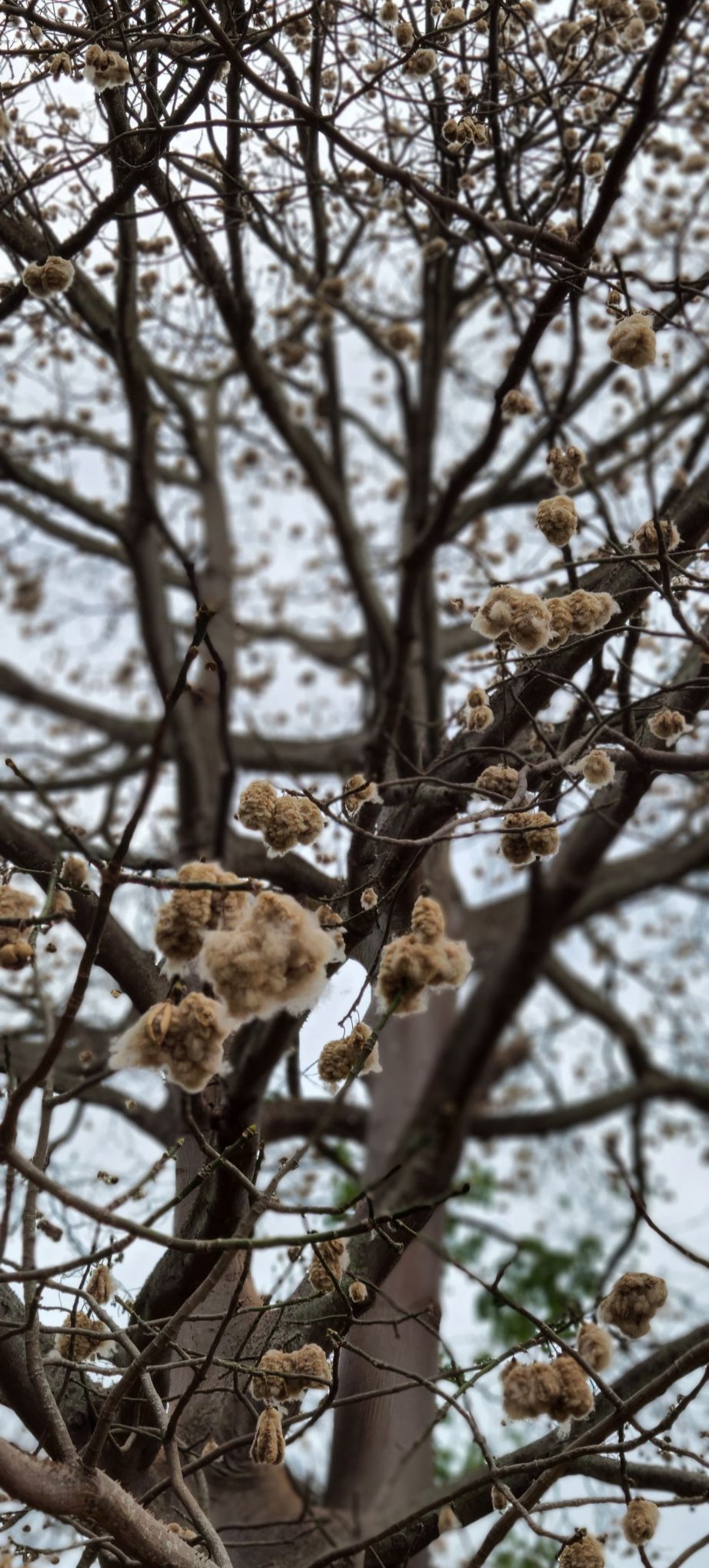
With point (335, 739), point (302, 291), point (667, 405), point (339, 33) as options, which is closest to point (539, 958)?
point (335, 739)

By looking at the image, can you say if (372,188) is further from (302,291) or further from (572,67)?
(302,291)

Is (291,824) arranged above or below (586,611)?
below

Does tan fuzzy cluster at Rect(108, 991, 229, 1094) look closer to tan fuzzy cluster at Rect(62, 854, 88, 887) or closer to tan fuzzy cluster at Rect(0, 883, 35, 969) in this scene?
tan fuzzy cluster at Rect(0, 883, 35, 969)

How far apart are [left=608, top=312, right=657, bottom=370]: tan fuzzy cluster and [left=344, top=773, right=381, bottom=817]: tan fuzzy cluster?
96 centimetres

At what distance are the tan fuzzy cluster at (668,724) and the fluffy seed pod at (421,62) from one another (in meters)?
1.57

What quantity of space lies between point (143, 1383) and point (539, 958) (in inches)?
147

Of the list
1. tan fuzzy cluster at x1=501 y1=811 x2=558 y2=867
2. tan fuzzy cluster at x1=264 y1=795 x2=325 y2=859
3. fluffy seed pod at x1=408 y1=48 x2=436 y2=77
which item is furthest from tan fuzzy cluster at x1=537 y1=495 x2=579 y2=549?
fluffy seed pod at x1=408 y1=48 x2=436 y2=77

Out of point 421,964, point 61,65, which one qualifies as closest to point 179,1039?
point 421,964

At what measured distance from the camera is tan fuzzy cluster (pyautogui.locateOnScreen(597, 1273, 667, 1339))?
207 cm

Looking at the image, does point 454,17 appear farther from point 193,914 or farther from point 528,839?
point 193,914

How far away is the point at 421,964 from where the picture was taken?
1737mm

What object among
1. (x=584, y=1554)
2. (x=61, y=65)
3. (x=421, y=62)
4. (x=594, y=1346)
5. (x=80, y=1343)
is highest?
(x=421, y=62)

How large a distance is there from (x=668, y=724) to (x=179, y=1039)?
142 cm

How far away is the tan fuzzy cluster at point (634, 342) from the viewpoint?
2.30 metres
